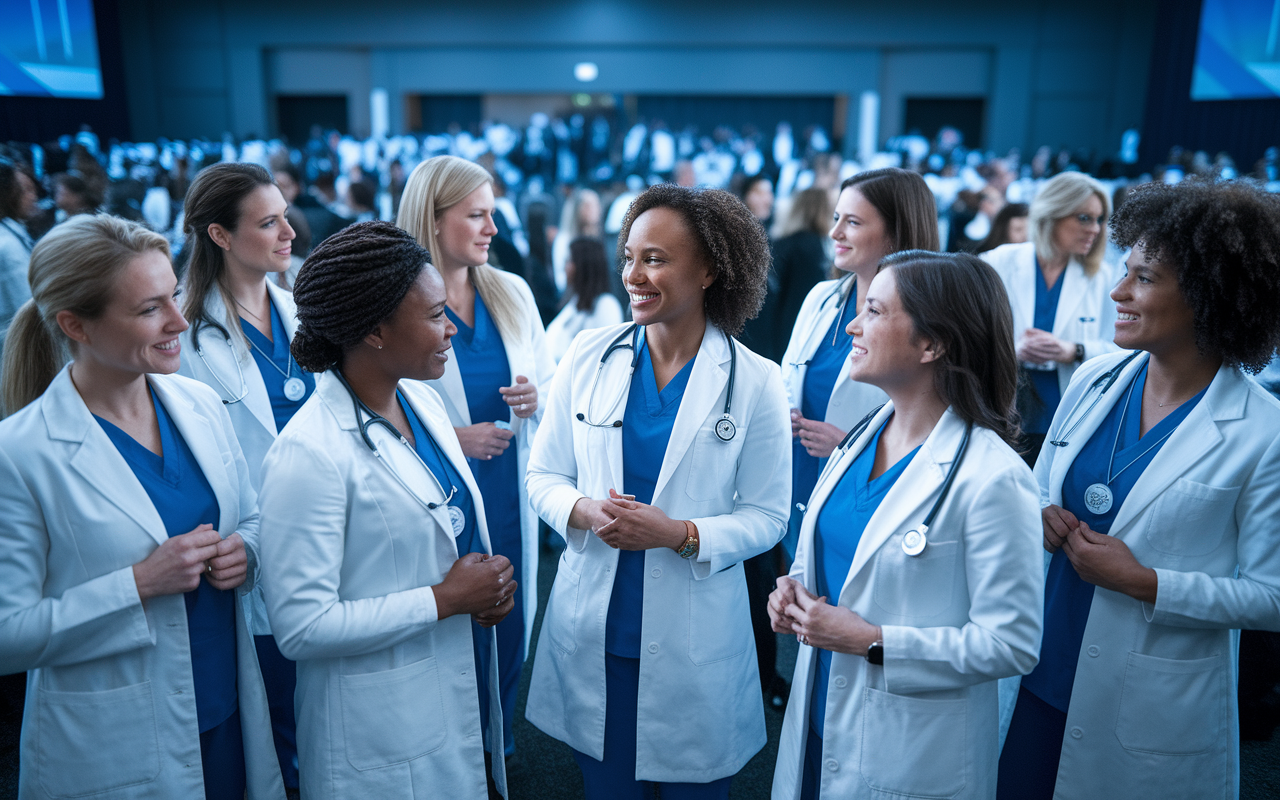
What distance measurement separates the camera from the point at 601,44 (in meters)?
18.5

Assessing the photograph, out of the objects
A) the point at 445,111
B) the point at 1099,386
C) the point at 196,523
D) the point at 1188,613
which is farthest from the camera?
the point at 445,111

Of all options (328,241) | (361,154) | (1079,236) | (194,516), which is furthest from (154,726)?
(361,154)

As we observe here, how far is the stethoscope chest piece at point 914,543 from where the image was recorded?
4.43ft

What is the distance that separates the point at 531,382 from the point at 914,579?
145 centimetres

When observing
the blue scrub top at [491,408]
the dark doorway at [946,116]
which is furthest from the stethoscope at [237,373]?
the dark doorway at [946,116]

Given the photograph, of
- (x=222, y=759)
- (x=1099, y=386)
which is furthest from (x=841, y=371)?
(x=222, y=759)

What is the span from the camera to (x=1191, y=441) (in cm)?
152

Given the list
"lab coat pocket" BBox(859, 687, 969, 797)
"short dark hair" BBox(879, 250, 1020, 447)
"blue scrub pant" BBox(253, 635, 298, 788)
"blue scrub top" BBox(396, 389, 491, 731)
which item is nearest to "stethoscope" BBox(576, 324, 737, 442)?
"blue scrub top" BBox(396, 389, 491, 731)

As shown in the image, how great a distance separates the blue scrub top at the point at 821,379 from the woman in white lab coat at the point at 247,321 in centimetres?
149

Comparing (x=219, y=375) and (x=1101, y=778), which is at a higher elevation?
(x=219, y=375)

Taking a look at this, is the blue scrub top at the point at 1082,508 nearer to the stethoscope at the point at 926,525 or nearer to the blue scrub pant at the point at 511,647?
the stethoscope at the point at 926,525

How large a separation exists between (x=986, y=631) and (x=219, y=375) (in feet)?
6.30

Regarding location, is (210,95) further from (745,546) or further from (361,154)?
(745,546)

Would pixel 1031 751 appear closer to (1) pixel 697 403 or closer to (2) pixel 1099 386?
(2) pixel 1099 386
